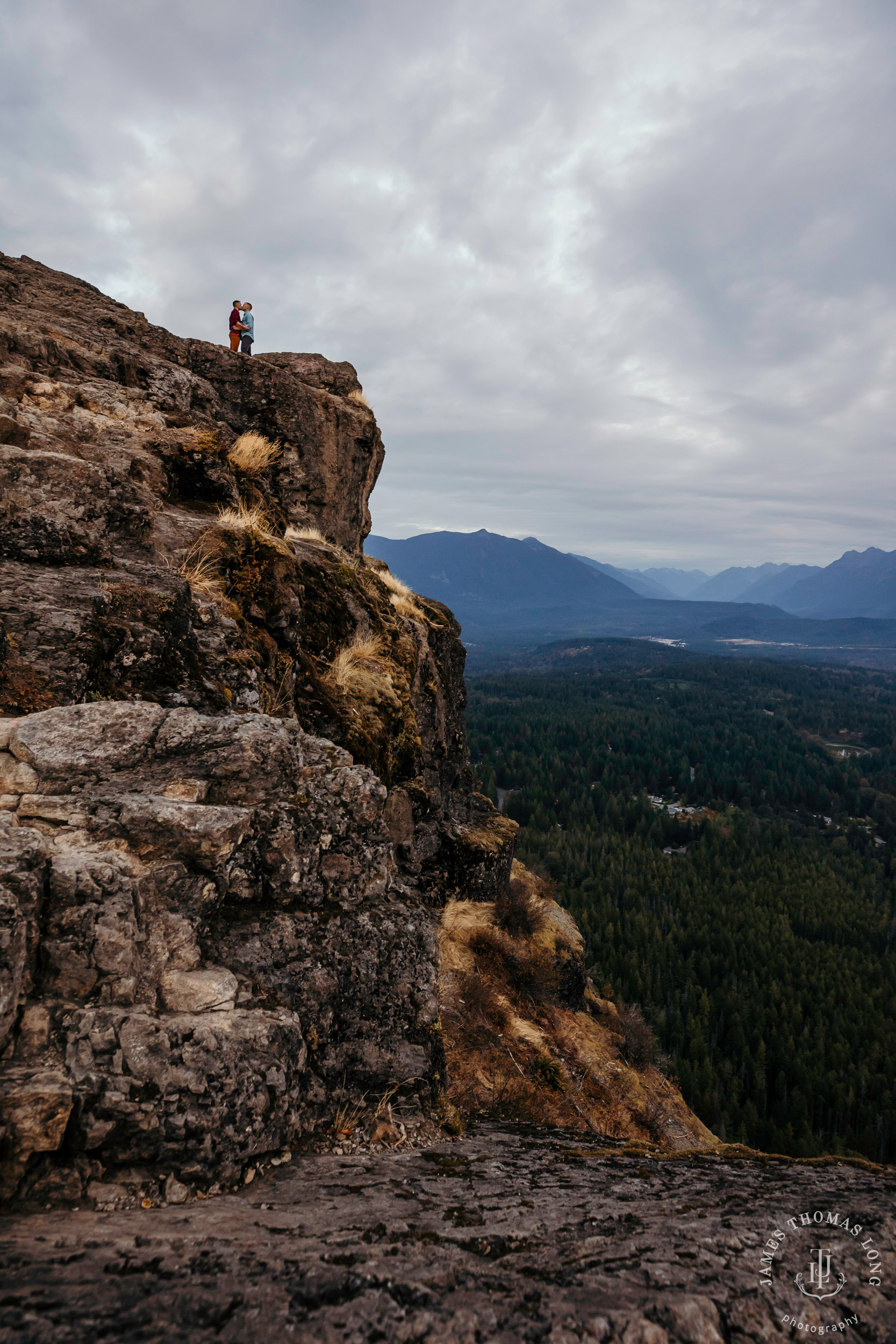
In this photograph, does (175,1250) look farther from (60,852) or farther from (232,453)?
(232,453)

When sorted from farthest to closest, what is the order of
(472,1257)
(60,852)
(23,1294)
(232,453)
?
(232,453)
(60,852)
(472,1257)
(23,1294)

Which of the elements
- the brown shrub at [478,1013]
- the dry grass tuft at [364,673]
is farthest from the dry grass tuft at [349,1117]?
the brown shrub at [478,1013]

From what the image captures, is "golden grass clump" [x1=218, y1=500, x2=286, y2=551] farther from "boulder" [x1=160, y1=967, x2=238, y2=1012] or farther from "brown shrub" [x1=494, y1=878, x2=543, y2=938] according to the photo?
"brown shrub" [x1=494, y1=878, x2=543, y2=938]

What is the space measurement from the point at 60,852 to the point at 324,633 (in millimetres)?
6628

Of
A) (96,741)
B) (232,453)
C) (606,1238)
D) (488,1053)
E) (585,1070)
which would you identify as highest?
(232,453)

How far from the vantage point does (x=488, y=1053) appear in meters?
12.6

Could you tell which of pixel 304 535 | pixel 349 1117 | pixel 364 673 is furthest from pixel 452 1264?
pixel 304 535

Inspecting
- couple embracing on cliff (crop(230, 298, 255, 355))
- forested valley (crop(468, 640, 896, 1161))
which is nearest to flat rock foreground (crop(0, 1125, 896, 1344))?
couple embracing on cliff (crop(230, 298, 255, 355))

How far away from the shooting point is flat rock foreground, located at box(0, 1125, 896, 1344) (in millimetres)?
2605

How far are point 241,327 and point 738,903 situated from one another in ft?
310

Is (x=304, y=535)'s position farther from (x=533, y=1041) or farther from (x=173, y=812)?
(x=533, y=1041)

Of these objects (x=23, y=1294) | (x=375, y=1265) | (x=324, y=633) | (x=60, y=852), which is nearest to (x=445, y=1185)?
(x=375, y=1265)

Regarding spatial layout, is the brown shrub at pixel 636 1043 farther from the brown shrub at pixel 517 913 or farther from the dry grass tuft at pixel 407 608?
the dry grass tuft at pixel 407 608

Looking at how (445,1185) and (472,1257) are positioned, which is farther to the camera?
(445,1185)
